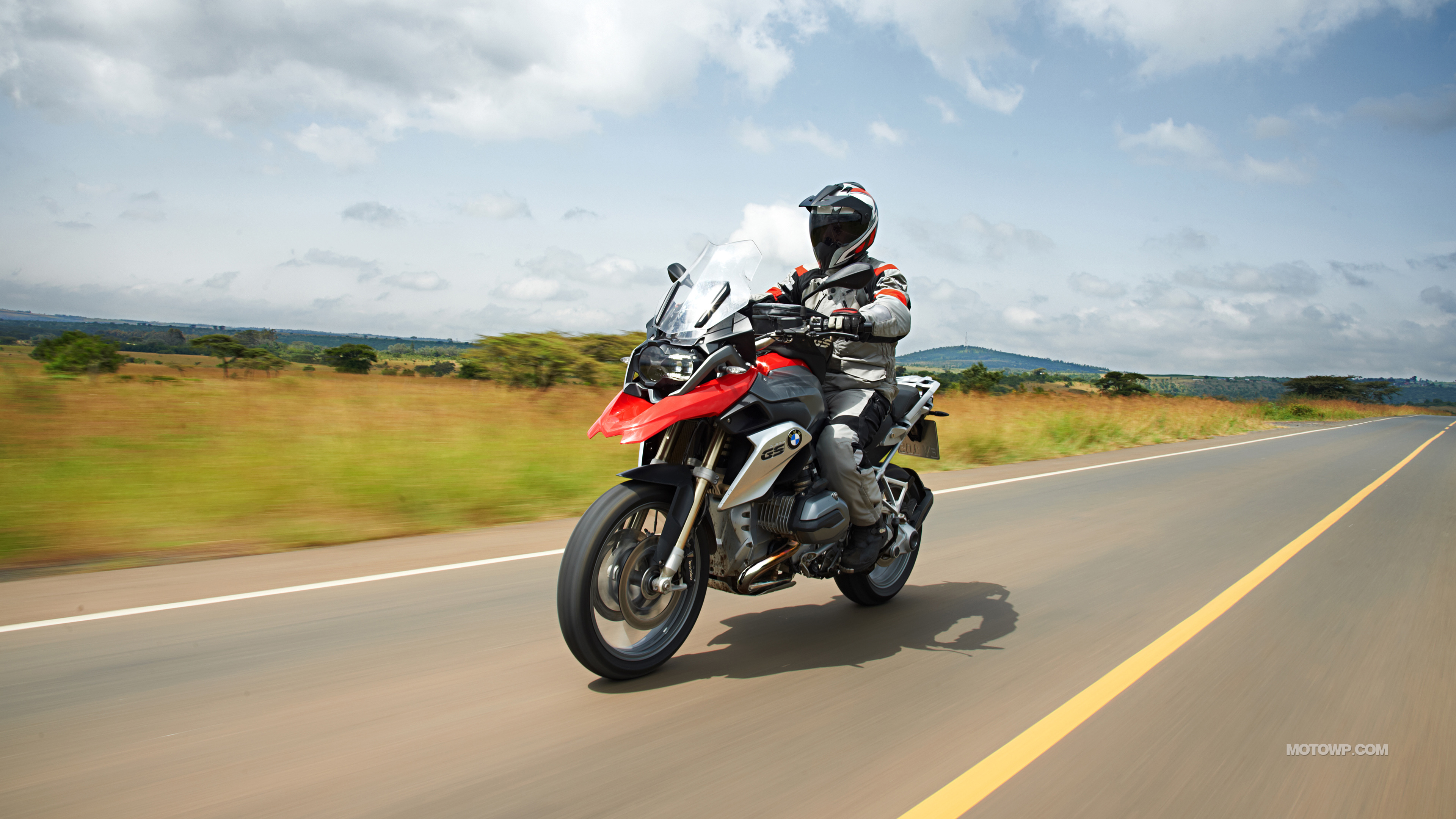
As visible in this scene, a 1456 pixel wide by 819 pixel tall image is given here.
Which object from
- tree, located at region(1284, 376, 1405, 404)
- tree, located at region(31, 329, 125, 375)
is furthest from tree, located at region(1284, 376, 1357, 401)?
tree, located at region(31, 329, 125, 375)

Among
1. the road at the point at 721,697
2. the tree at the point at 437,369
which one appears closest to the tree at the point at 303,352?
the tree at the point at 437,369

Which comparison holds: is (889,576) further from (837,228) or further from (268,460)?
(268,460)

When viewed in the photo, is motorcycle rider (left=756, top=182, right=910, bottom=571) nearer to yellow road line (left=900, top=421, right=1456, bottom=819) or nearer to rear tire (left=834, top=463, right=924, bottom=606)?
rear tire (left=834, top=463, right=924, bottom=606)

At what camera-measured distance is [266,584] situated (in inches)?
194

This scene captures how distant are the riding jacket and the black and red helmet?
70mm

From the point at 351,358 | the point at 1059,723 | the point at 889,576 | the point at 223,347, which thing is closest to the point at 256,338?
the point at 223,347

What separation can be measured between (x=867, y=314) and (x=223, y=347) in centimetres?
1456

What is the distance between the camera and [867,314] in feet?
12.9

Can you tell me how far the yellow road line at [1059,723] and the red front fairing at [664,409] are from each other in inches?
63.7

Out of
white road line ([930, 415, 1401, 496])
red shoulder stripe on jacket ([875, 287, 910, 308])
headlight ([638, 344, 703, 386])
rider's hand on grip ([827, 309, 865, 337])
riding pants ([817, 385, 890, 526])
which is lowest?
white road line ([930, 415, 1401, 496])

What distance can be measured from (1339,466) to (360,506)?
1583 cm

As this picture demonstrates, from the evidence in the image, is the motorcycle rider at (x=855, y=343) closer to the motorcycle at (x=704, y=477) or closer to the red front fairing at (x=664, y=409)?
the motorcycle at (x=704, y=477)

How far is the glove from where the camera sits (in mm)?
3832

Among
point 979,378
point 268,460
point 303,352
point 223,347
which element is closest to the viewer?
point 268,460
